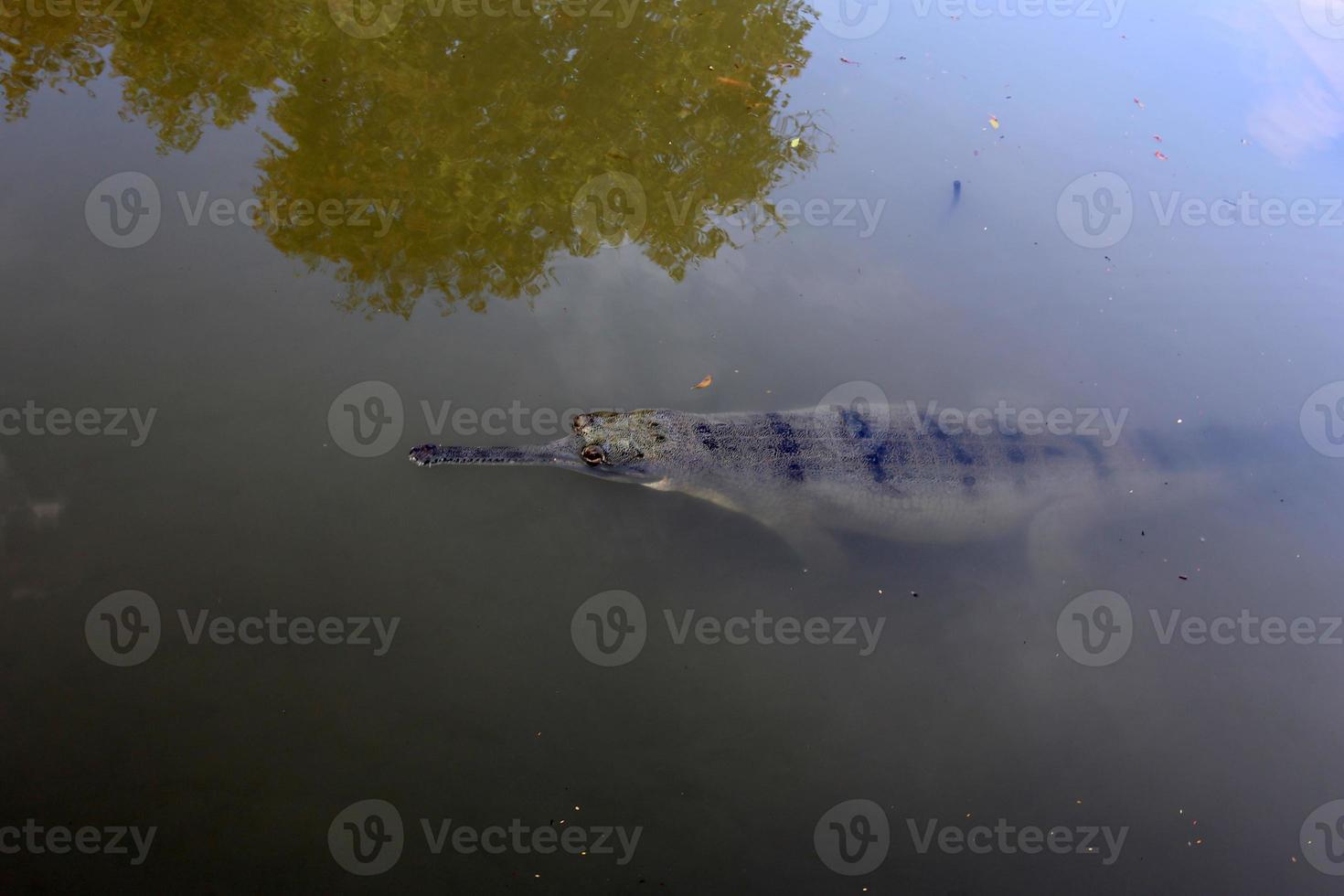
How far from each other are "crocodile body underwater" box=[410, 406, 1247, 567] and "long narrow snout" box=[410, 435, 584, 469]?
1 centimetres

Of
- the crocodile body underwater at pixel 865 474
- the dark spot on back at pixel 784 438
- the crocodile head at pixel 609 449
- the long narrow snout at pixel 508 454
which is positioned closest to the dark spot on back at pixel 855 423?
the crocodile body underwater at pixel 865 474

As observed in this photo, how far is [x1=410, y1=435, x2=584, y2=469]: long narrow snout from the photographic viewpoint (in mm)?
4074

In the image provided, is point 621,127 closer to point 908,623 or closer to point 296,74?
point 296,74

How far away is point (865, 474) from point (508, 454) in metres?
2.13

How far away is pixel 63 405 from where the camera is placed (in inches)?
160

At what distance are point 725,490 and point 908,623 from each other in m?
1.29

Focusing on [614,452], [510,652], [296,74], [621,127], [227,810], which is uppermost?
[621,127]

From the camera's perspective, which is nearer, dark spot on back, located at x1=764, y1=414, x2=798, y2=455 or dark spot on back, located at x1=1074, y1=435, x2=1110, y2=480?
dark spot on back, located at x1=764, y1=414, x2=798, y2=455

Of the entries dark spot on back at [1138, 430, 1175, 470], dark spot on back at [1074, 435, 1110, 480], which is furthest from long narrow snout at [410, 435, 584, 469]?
dark spot on back at [1138, 430, 1175, 470]

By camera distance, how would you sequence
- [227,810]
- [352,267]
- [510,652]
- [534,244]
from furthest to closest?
[534,244] → [352,267] → [510,652] → [227,810]

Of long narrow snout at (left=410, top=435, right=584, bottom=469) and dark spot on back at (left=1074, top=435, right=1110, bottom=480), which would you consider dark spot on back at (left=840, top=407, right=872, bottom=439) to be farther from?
long narrow snout at (left=410, top=435, right=584, bottom=469)

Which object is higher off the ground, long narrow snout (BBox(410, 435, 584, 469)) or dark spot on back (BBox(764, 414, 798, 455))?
dark spot on back (BBox(764, 414, 798, 455))

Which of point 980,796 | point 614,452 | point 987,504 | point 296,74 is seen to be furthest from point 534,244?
point 980,796

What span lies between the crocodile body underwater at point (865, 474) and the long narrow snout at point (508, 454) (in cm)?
1
